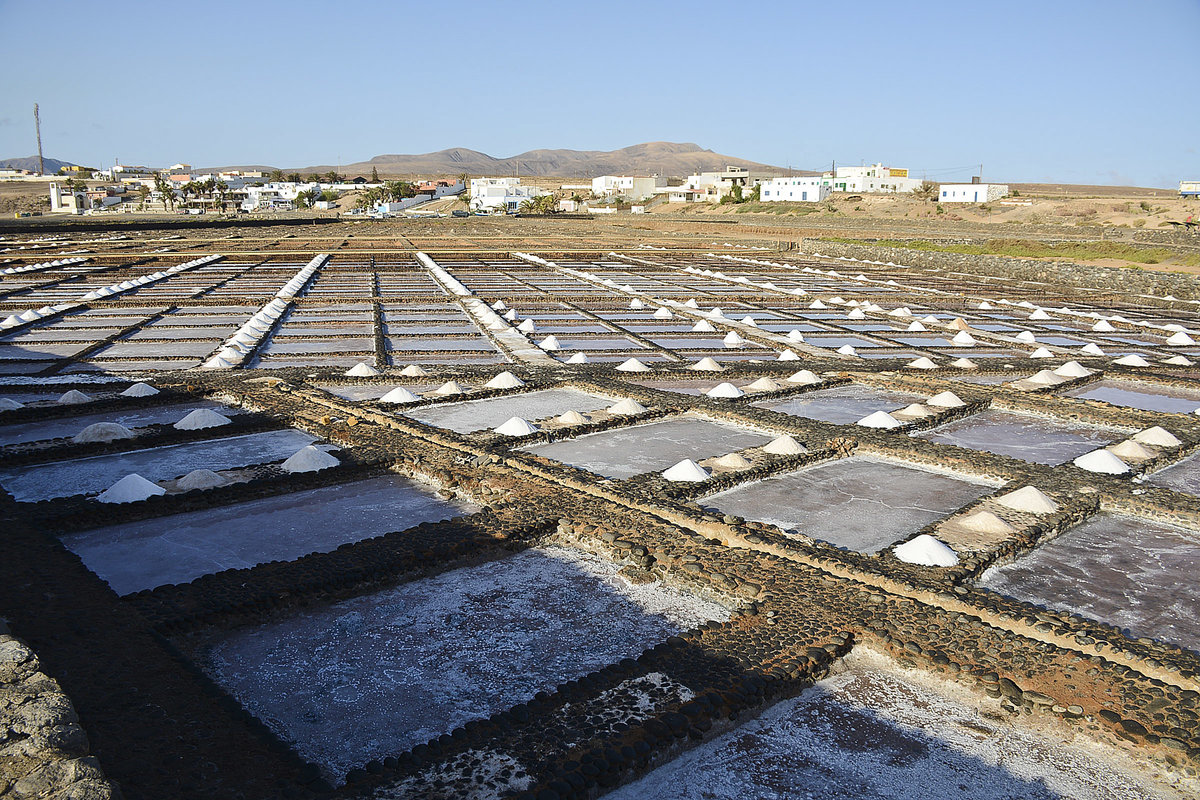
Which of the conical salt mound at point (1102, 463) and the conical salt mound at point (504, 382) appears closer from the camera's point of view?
the conical salt mound at point (1102, 463)

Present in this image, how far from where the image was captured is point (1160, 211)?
3481 cm

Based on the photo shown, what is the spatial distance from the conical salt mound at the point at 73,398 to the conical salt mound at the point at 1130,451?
297 inches

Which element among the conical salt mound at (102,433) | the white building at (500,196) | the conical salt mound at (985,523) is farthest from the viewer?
the white building at (500,196)

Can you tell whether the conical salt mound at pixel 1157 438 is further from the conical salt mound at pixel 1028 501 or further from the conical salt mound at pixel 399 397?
the conical salt mound at pixel 399 397

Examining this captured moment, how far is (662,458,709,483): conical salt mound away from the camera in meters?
4.83

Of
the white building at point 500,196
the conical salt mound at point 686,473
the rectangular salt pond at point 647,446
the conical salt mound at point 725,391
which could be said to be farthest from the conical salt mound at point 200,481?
the white building at point 500,196

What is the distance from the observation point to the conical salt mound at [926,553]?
12.3ft

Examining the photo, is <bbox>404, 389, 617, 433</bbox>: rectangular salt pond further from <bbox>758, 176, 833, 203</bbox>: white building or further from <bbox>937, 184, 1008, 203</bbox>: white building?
<bbox>758, 176, 833, 203</bbox>: white building

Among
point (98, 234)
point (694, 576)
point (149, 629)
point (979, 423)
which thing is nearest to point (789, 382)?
point (979, 423)

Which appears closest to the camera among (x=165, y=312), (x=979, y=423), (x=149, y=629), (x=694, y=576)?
(x=149, y=629)

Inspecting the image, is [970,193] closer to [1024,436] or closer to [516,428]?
[1024,436]

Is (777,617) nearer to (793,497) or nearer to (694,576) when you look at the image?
(694,576)

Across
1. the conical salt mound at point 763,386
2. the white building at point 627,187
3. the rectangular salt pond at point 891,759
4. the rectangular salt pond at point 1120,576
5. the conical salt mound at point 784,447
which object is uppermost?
the white building at point 627,187

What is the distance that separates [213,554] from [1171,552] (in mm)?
4634
